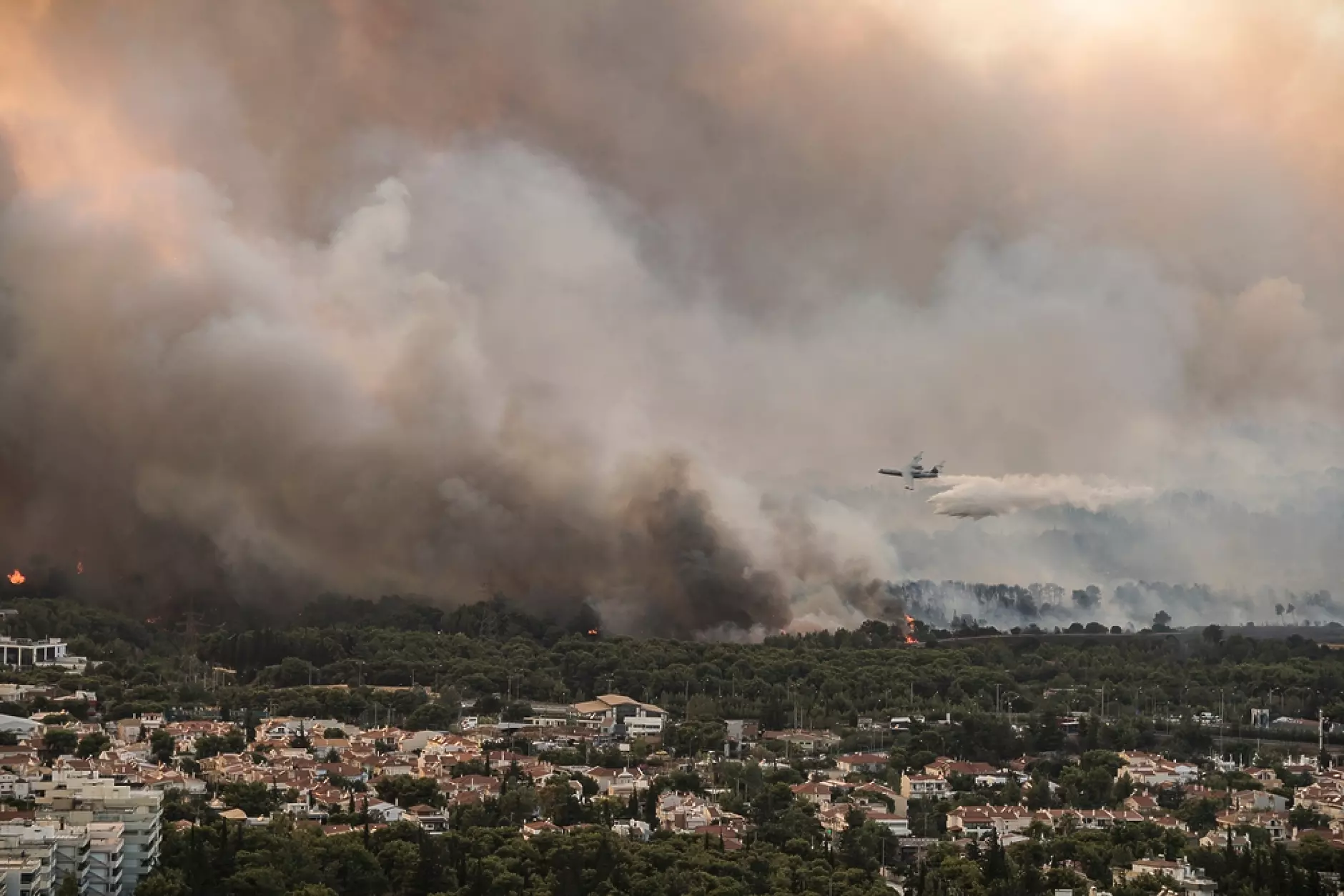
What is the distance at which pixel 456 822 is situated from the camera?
1254 inches

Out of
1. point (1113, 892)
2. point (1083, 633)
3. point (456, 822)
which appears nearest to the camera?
point (1113, 892)

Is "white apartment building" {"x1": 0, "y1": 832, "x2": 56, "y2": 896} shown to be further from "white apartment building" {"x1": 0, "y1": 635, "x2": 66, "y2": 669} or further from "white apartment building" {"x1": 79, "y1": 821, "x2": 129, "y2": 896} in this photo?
"white apartment building" {"x1": 0, "y1": 635, "x2": 66, "y2": 669}

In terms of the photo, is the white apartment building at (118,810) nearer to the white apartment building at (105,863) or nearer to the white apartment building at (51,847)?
the white apartment building at (105,863)

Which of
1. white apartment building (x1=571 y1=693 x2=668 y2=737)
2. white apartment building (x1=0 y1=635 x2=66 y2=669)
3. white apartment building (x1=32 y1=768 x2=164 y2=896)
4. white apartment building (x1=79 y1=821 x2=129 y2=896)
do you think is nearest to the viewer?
white apartment building (x1=79 y1=821 x2=129 y2=896)

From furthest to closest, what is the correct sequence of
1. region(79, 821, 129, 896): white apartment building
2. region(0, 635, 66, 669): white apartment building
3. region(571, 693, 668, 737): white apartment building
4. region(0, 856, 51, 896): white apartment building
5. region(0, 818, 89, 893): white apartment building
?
region(0, 635, 66, 669): white apartment building
region(571, 693, 668, 737): white apartment building
region(79, 821, 129, 896): white apartment building
region(0, 818, 89, 893): white apartment building
region(0, 856, 51, 896): white apartment building

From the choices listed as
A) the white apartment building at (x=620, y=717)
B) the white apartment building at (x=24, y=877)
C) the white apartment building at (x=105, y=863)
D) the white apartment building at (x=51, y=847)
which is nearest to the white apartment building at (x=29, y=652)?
the white apartment building at (x=620, y=717)

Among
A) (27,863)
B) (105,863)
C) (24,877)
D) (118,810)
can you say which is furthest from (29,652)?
(24,877)

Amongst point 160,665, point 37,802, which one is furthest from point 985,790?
point 160,665

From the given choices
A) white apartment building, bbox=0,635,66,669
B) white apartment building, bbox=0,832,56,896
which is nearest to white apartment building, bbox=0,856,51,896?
white apartment building, bbox=0,832,56,896

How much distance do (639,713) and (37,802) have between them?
16.3m

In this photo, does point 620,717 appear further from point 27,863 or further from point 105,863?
point 27,863

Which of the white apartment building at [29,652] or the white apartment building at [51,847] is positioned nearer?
the white apartment building at [51,847]

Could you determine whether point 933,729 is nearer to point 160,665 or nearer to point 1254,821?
point 1254,821

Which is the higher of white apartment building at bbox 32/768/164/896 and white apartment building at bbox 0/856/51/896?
white apartment building at bbox 32/768/164/896
